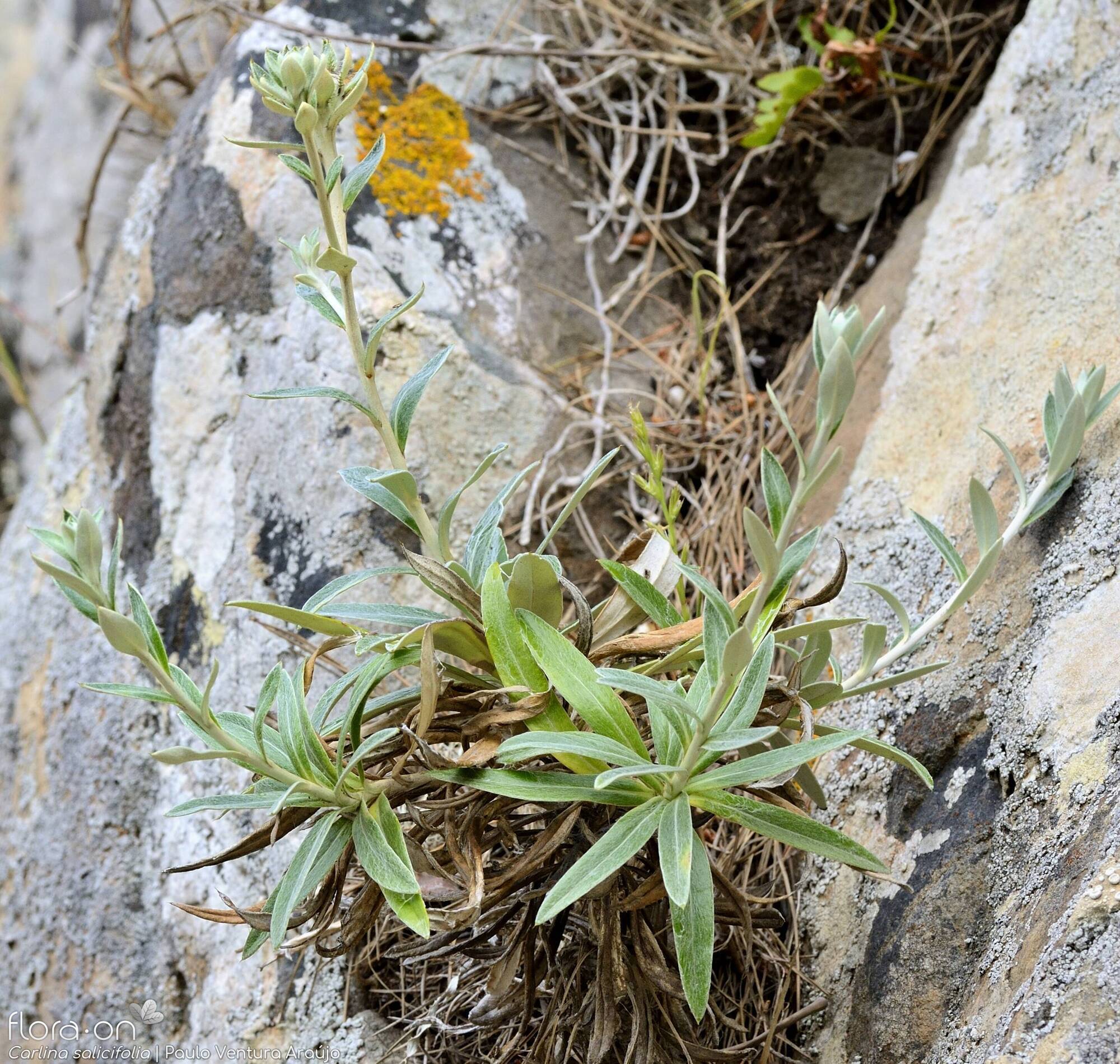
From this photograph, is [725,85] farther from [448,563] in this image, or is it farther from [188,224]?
[448,563]

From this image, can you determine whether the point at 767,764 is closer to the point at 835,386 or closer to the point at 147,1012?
the point at 835,386

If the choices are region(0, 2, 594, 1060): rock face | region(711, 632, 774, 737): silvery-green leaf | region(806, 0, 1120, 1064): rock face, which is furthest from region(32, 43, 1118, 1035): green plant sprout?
region(0, 2, 594, 1060): rock face

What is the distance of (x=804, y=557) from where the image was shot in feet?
3.56

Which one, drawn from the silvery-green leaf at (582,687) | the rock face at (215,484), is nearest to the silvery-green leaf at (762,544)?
the silvery-green leaf at (582,687)

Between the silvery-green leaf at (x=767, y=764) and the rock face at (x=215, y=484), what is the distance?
725mm

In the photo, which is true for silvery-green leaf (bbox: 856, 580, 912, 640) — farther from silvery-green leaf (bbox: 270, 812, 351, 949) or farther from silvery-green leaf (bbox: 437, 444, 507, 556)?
silvery-green leaf (bbox: 270, 812, 351, 949)

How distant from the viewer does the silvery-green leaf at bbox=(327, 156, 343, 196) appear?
106 centimetres

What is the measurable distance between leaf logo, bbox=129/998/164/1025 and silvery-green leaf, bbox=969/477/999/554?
58.2 inches

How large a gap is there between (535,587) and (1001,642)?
613mm

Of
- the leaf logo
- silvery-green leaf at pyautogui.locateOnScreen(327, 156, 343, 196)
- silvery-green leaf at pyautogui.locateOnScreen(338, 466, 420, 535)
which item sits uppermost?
silvery-green leaf at pyautogui.locateOnScreen(327, 156, 343, 196)

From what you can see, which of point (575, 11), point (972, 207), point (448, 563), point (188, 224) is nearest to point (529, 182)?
point (575, 11)

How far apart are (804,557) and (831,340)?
0.98 ft

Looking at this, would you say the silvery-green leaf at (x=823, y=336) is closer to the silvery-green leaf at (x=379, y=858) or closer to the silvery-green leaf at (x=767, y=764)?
Answer: the silvery-green leaf at (x=767, y=764)

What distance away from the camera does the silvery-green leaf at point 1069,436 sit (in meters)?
1.15
